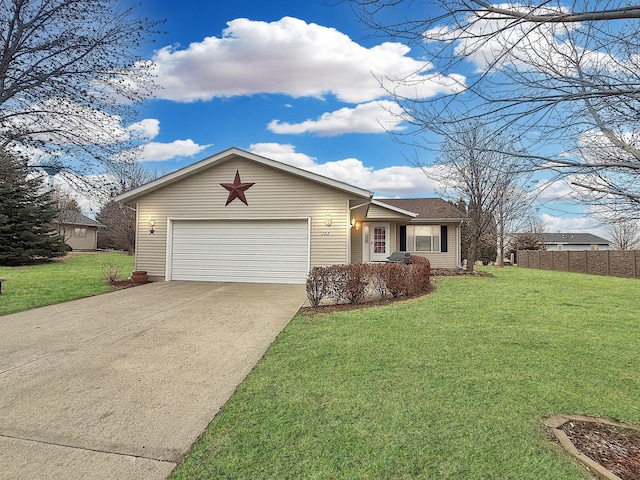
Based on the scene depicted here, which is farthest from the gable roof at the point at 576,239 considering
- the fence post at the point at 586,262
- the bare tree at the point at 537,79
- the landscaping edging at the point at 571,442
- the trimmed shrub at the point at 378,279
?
the bare tree at the point at 537,79

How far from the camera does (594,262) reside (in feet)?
62.3

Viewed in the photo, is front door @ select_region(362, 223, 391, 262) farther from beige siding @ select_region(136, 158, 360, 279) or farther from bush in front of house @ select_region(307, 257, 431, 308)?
bush in front of house @ select_region(307, 257, 431, 308)

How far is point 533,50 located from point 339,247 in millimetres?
8910

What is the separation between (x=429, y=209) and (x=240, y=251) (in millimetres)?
11724

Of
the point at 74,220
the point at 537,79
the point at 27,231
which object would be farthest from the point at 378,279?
the point at 74,220

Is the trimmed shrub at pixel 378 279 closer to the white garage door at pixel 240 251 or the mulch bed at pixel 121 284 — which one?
the white garage door at pixel 240 251

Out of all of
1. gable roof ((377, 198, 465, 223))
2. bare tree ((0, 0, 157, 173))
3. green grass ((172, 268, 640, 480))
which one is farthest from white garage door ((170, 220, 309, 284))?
gable roof ((377, 198, 465, 223))

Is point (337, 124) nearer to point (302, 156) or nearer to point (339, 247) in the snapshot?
point (302, 156)

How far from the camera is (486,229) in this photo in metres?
16.2

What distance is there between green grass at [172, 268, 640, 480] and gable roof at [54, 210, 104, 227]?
104 feet

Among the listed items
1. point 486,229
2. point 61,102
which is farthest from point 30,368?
point 486,229

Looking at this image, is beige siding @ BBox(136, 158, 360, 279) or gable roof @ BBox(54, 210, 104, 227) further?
gable roof @ BBox(54, 210, 104, 227)

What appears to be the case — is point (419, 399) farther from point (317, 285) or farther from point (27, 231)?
point (27, 231)

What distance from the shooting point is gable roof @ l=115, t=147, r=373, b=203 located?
1092 centimetres
